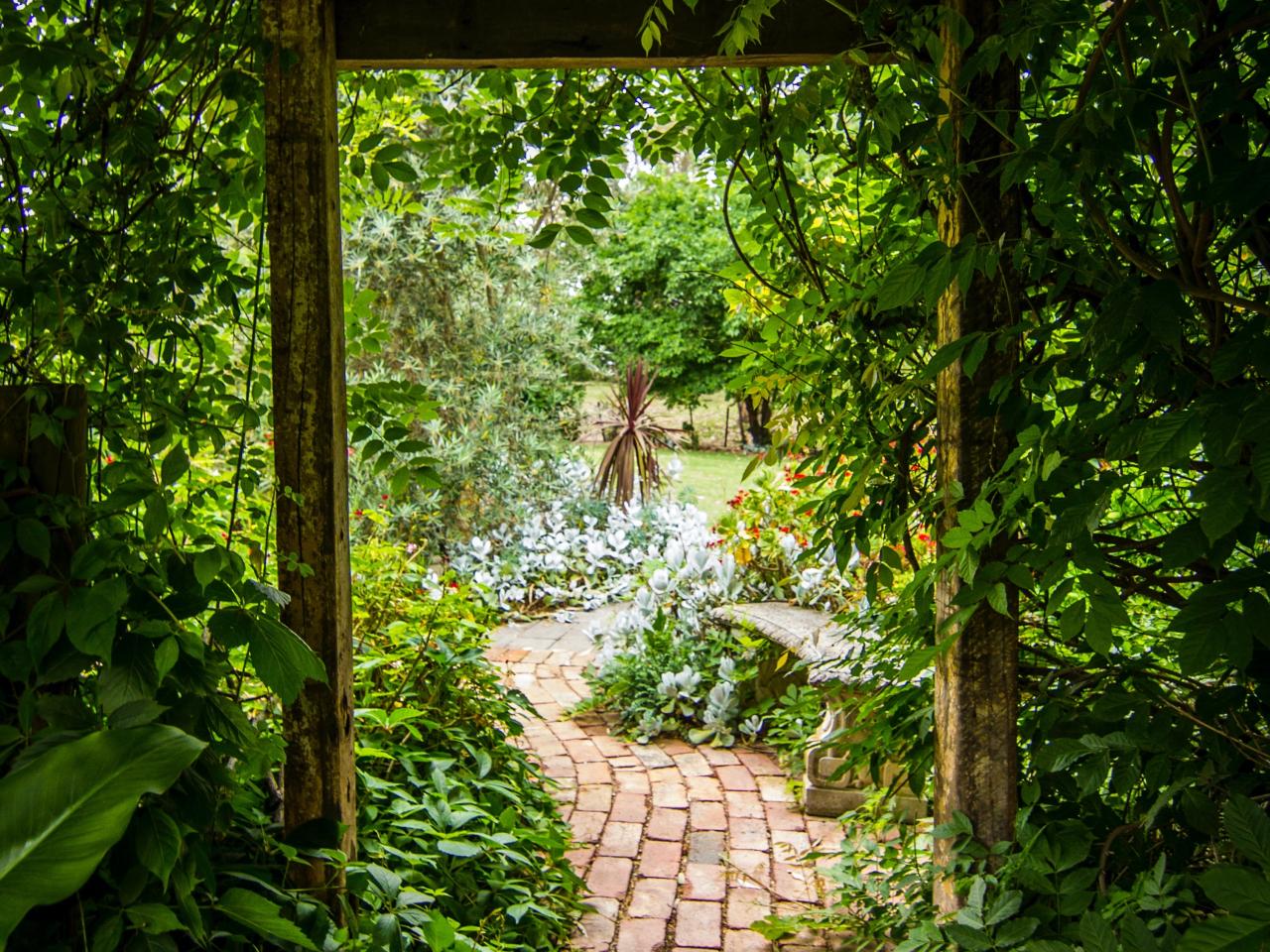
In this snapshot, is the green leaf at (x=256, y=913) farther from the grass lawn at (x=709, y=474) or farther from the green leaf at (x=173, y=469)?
the grass lawn at (x=709, y=474)

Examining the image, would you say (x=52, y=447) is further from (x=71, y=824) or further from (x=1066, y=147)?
(x=1066, y=147)

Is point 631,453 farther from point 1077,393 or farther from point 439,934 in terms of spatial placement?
point 1077,393

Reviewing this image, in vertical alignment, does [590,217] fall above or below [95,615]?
above

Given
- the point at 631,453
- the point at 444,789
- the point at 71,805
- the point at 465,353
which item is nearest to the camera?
the point at 71,805

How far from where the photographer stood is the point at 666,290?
495 inches

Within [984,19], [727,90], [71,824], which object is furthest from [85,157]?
[984,19]

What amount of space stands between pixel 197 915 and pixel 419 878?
3.97 feet

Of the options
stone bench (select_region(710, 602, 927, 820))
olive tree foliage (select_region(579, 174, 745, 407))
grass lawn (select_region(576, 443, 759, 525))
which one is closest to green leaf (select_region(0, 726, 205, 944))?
stone bench (select_region(710, 602, 927, 820))

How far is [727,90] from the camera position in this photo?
97.0 inches

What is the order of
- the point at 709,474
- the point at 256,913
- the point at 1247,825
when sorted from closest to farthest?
1. the point at 1247,825
2. the point at 256,913
3. the point at 709,474

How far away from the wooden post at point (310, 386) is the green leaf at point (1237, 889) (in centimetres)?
168

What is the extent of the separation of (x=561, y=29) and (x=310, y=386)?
942 mm

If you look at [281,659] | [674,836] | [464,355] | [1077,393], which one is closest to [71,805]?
[281,659]

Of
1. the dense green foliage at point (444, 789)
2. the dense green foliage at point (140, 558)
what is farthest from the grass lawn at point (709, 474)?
the dense green foliage at point (140, 558)
